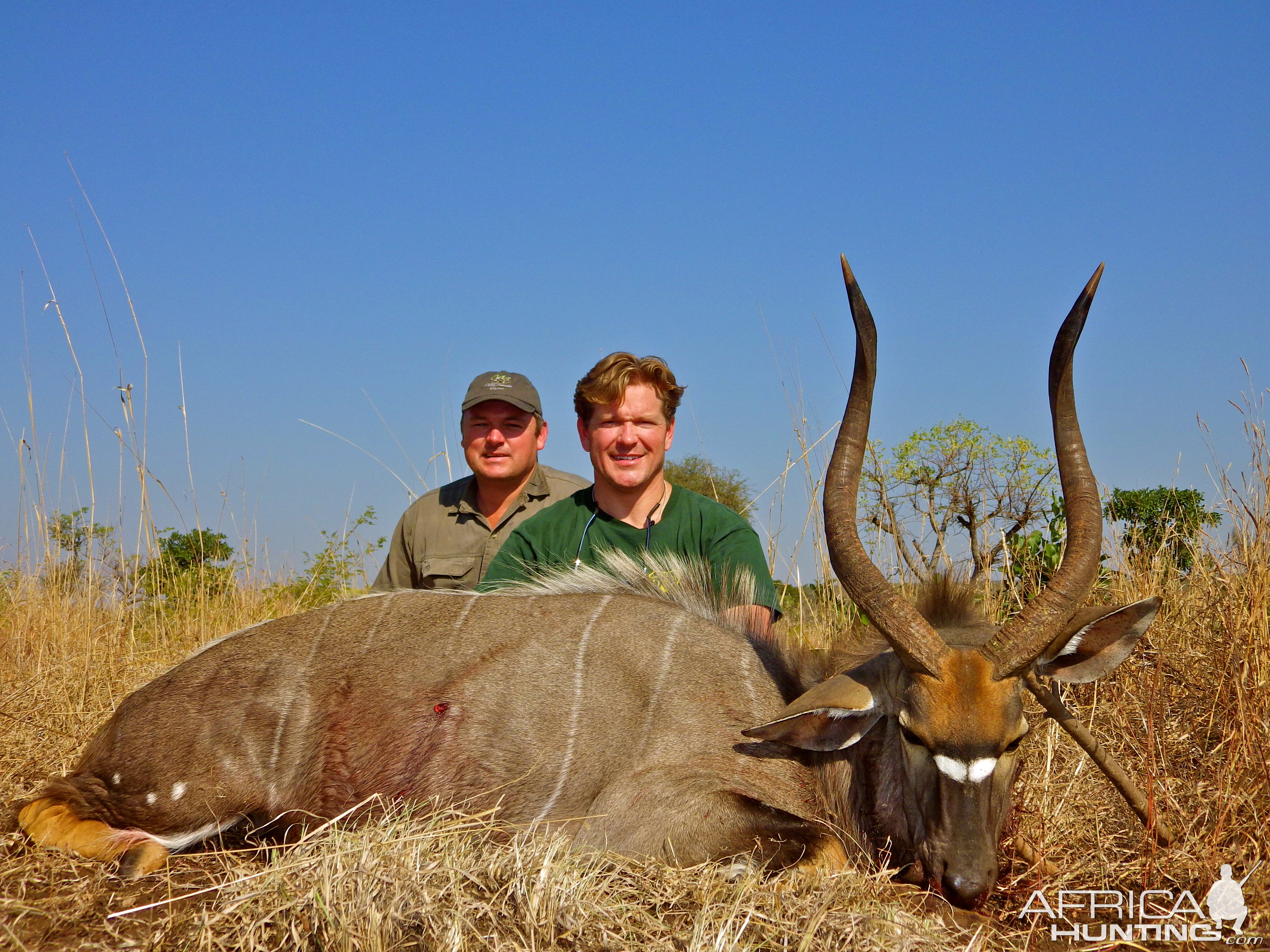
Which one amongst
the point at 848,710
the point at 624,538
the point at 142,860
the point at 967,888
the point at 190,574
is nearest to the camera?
the point at 967,888

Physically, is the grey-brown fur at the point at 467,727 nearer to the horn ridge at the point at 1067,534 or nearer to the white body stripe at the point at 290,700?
the white body stripe at the point at 290,700

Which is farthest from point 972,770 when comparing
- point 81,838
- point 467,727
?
point 81,838

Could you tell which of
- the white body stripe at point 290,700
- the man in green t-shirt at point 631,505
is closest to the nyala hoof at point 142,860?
the white body stripe at point 290,700

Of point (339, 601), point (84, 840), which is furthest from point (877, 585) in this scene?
point (84, 840)

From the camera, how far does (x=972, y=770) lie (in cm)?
264

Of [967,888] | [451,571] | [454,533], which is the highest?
[454,533]

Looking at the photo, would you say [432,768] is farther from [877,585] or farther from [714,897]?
[877,585]

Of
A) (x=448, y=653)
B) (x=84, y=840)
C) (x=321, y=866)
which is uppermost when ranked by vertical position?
(x=448, y=653)

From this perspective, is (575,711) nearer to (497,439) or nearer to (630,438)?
(630,438)

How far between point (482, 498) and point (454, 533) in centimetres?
26

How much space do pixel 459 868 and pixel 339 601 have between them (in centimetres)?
159

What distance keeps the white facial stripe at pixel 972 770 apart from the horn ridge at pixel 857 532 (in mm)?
242

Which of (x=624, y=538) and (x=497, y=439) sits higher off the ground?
(x=497, y=439)

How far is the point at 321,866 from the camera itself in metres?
2.36
